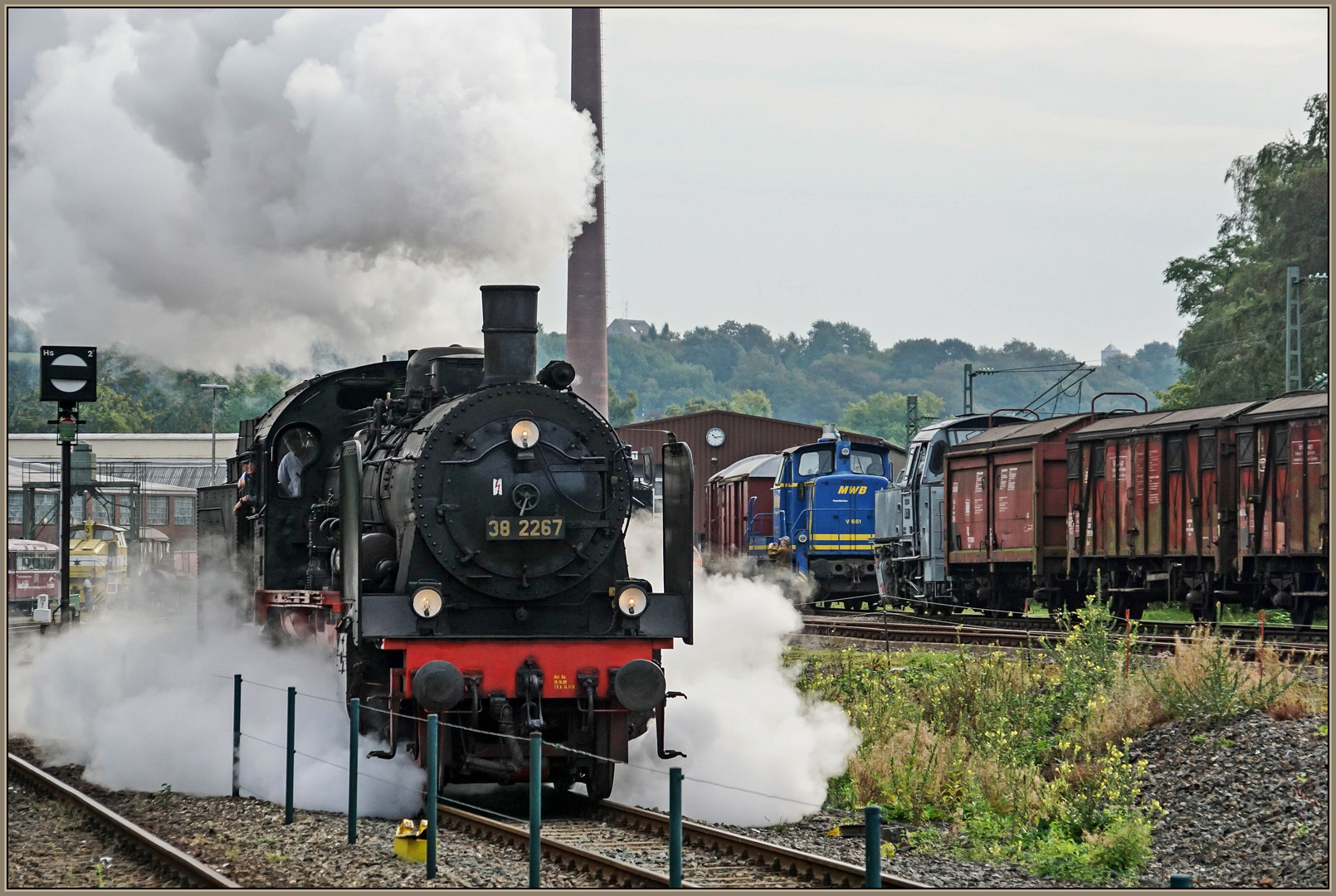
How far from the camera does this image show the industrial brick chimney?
34469 millimetres

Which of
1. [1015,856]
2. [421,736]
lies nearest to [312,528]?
[421,736]

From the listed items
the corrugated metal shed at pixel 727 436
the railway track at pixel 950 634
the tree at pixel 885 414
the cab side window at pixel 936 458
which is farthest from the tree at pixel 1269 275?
the tree at pixel 885 414

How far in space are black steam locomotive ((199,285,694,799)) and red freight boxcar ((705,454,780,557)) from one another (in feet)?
76.5

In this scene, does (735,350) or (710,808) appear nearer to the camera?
(710,808)

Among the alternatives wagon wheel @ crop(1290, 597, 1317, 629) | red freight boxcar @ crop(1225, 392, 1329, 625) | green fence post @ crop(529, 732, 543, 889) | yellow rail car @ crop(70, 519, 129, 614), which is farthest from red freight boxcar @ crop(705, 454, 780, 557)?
green fence post @ crop(529, 732, 543, 889)

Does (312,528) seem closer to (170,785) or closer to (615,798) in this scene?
(170,785)

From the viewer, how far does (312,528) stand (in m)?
13.7

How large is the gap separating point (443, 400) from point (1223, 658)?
6770 millimetres

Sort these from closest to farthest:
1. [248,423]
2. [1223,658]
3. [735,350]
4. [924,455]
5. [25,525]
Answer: [1223,658] → [248,423] → [924,455] → [25,525] → [735,350]

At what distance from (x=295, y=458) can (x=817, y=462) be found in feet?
63.7

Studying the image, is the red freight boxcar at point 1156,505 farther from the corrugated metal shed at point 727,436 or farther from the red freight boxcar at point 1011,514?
the corrugated metal shed at point 727,436

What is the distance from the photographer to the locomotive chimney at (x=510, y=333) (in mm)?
A: 11664

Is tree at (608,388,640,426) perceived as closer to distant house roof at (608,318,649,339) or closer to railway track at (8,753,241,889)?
distant house roof at (608,318,649,339)

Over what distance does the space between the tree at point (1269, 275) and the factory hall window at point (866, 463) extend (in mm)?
16856
